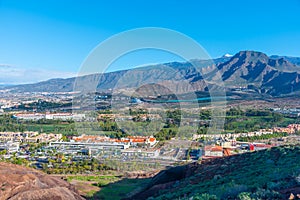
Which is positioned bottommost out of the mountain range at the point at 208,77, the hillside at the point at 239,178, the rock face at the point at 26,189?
the rock face at the point at 26,189

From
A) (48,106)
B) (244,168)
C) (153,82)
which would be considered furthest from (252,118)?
(48,106)

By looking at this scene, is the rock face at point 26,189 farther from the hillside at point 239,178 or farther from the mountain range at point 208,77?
the mountain range at point 208,77

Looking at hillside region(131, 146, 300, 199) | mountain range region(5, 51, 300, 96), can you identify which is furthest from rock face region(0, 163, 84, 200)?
mountain range region(5, 51, 300, 96)

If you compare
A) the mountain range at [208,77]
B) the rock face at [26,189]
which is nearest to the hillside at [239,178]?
the rock face at [26,189]

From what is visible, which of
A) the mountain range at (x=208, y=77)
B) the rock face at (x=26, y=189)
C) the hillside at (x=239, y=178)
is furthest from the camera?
the mountain range at (x=208, y=77)

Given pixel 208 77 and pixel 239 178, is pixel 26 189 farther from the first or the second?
pixel 208 77

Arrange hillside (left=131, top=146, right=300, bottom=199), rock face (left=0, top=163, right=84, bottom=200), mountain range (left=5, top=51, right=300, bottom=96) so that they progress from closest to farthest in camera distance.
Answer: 1. hillside (left=131, top=146, right=300, bottom=199)
2. rock face (left=0, top=163, right=84, bottom=200)
3. mountain range (left=5, top=51, right=300, bottom=96)

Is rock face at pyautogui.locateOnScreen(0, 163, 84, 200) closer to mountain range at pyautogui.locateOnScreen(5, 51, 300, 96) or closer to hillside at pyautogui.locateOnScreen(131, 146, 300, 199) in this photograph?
hillside at pyautogui.locateOnScreen(131, 146, 300, 199)
